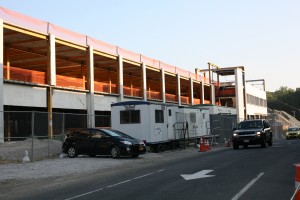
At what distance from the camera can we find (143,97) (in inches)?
1711

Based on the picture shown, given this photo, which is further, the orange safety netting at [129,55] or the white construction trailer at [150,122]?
the orange safety netting at [129,55]

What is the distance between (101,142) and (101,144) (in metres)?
0.10

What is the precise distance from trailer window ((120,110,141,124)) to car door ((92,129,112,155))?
376 cm

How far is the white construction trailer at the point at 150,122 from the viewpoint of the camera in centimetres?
2450

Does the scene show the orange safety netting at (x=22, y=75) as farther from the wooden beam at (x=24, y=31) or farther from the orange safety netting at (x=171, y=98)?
the orange safety netting at (x=171, y=98)

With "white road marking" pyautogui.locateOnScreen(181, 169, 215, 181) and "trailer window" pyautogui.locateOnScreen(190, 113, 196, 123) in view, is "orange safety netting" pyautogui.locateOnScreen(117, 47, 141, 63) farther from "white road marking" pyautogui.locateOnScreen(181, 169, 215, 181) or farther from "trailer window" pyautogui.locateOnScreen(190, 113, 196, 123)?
"white road marking" pyautogui.locateOnScreen(181, 169, 215, 181)

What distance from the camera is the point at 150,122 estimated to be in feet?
80.2

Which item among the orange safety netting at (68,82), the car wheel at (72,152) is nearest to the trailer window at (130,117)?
the car wheel at (72,152)

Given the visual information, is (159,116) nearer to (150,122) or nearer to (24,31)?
(150,122)

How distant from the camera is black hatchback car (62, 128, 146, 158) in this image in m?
20.8

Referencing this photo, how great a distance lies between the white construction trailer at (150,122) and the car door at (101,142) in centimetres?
362

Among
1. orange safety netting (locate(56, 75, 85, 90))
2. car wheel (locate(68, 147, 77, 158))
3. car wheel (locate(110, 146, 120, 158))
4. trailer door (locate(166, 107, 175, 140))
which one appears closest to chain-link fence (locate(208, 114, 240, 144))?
trailer door (locate(166, 107, 175, 140))

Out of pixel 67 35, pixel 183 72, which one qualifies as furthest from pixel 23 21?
pixel 183 72

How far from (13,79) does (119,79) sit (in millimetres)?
12908
